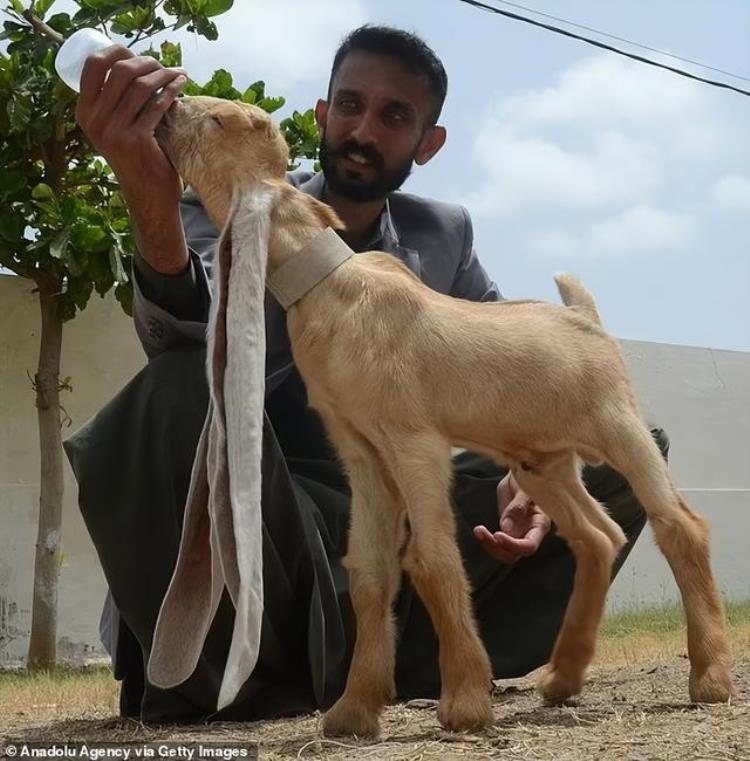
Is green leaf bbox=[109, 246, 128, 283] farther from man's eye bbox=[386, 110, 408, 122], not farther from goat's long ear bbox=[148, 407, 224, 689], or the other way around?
goat's long ear bbox=[148, 407, 224, 689]

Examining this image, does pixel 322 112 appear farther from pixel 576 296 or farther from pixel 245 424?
pixel 245 424

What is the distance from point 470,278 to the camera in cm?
402

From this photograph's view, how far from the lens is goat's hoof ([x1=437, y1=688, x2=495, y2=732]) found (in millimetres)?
2293

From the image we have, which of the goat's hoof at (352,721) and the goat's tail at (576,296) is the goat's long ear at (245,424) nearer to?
the goat's hoof at (352,721)

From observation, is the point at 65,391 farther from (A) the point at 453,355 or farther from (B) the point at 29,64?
(A) the point at 453,355

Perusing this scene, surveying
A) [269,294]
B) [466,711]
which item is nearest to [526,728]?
[466,711]

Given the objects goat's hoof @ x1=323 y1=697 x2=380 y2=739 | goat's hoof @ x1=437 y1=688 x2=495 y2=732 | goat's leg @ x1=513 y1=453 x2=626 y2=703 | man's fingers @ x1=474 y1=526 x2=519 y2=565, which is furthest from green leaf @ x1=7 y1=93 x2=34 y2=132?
goat's hoof @ x1=437 y1=688 x2=495 y2=732

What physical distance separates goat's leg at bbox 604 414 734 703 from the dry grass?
0.08 m

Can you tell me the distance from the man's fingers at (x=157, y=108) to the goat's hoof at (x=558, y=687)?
5.14ft

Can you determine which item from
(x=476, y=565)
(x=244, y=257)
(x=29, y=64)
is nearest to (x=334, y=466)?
(x=476, y=565)

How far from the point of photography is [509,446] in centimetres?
264

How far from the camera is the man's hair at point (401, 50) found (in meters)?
3.62

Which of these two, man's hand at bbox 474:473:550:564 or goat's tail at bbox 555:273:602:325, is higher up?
goat's tail at bbox 555:273:602:325

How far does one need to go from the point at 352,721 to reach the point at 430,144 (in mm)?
2058
